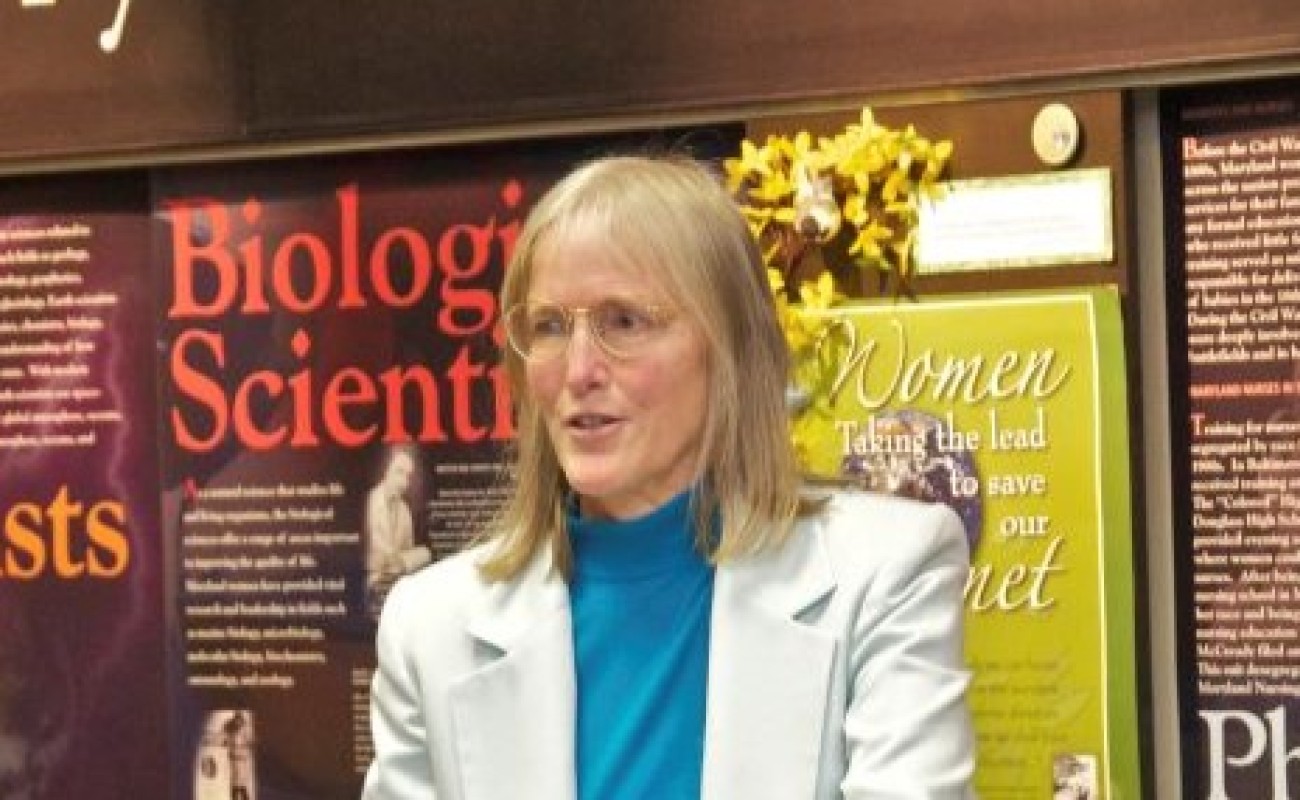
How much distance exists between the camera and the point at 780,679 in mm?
1725

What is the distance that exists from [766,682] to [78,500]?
191 centimetres

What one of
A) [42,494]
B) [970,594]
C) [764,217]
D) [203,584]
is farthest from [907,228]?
[42,494]

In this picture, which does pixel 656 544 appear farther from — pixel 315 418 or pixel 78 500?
pixel 78 500

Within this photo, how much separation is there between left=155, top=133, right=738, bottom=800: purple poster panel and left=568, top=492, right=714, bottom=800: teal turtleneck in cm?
125

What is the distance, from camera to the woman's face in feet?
5.81

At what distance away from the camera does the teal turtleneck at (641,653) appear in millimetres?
1746

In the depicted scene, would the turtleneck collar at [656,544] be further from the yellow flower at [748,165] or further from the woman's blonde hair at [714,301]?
the yellow flower at [748,165]

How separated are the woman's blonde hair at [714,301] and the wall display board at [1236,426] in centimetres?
94

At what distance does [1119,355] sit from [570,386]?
105 centimetres

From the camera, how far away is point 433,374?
3129mm

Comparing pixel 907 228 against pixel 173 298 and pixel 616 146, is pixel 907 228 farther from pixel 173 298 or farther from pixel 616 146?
pixel 173 298

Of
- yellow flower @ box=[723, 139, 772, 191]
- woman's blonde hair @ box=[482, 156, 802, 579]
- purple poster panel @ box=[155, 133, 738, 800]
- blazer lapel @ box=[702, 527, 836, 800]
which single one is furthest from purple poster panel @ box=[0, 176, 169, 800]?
blazer lapel @ box=[702, 527, 836, 800]

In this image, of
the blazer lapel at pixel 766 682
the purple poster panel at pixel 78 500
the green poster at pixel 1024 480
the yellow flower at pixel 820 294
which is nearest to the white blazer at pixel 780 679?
the blazer lapel at pixel 766 682

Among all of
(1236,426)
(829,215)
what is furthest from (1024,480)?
(829,215)
